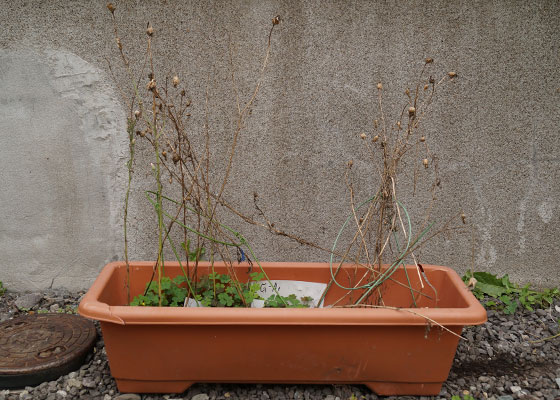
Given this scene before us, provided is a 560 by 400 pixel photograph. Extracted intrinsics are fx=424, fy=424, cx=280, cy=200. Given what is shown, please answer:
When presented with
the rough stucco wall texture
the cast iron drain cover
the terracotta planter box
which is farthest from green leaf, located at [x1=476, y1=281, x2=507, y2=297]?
the cast iron drain cover

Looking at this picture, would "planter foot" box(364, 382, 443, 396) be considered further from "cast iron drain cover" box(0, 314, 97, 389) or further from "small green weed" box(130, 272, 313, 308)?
"cast iron drain cover" box(0, 314, 97, 389)

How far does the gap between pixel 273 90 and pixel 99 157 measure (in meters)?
0.90

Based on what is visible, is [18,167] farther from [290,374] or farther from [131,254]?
[290,374]

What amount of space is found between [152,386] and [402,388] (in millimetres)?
844

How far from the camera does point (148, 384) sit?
1419mm

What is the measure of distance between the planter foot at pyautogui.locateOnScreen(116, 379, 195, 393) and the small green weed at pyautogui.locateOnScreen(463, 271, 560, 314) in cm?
138

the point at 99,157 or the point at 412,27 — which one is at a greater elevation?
the point at 412,27

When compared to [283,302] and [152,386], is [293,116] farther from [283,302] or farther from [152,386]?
[152,386]

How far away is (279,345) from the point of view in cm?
134

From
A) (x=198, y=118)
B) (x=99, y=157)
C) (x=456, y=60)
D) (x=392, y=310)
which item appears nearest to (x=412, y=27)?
(x=456, y=60)

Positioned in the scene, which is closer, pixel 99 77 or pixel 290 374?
pixel 290 374

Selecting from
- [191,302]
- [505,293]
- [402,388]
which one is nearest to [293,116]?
[191,302]

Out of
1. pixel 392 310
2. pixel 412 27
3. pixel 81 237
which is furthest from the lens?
pixel 81 237

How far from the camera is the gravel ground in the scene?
1.47 meters
